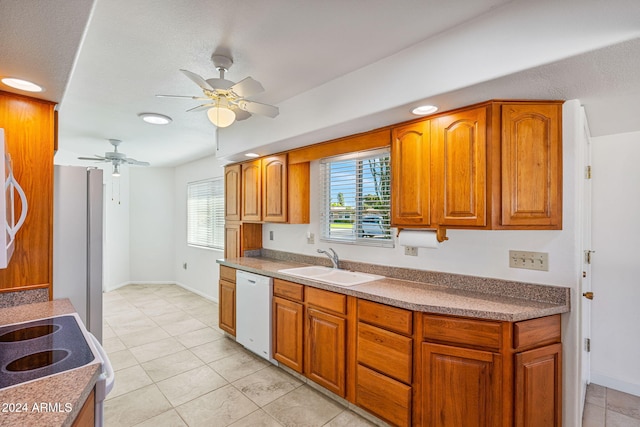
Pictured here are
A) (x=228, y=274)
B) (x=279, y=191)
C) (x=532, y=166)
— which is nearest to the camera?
(x=532, y=166)

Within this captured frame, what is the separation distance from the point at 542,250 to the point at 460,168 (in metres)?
0.75

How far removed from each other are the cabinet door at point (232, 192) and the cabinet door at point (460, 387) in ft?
9.47

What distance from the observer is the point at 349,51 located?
80.3 inches

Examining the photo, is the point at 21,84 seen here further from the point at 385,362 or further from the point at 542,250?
the point at 542,250

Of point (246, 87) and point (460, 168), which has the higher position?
point (246, 87)

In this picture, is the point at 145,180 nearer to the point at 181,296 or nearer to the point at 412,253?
the point at 181,296

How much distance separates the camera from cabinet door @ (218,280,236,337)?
358cm

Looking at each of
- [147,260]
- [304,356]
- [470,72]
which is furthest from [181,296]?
[470,72]

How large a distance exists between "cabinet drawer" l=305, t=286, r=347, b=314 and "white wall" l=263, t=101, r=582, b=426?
2.07 feet

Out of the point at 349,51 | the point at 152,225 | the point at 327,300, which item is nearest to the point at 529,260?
the point at 327,300

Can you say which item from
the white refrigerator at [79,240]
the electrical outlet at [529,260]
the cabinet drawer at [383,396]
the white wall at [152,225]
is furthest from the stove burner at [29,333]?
the white wall at [152,225]

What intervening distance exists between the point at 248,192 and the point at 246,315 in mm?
1455

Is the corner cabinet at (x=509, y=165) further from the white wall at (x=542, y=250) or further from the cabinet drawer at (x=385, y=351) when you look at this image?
the cabinet drawer at (x=385, y=351)

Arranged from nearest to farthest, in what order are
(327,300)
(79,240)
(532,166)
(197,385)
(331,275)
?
(532,166) < (79,240) < (327,300) < (197,385) < (331,275)
